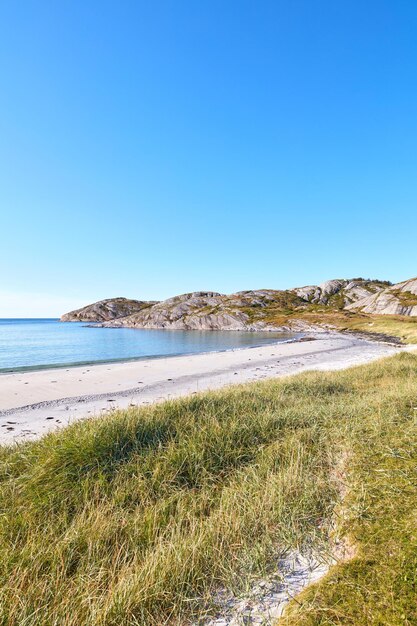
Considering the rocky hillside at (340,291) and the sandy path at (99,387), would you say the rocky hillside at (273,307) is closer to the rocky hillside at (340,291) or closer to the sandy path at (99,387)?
the rocky hillside at (340,291)

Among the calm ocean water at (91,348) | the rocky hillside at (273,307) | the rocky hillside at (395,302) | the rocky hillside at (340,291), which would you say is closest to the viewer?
the calm ocean water at (91,348)

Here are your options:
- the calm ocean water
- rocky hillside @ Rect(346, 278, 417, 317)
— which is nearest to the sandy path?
the calm ocean water

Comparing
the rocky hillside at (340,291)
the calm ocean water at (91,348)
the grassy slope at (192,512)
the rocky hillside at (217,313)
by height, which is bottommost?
the calm ocean water at (91,348)

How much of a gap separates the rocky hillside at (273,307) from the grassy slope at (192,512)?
100 metres

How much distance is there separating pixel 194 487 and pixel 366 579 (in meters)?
3.53

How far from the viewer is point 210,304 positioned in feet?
531

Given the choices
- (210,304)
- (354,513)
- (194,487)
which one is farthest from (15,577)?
(210,304)

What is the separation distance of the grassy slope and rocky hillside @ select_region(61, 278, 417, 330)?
100009mm

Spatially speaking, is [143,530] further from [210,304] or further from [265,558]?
[210,304]

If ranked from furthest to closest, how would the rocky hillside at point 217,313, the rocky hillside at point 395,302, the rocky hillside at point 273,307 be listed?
the rocky hillside at point 217,313 → the rocky hillside at point 273,307 → the rocky hillside at point 395,302

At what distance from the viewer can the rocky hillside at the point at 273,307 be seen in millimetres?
119688

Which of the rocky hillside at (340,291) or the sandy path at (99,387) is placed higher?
the rocky hillside at (340,291)

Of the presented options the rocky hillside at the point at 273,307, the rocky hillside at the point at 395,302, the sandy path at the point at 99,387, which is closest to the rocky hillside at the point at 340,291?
the rocky hillside at the point at 273,307

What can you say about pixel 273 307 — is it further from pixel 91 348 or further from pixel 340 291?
→ pixel 91 348
